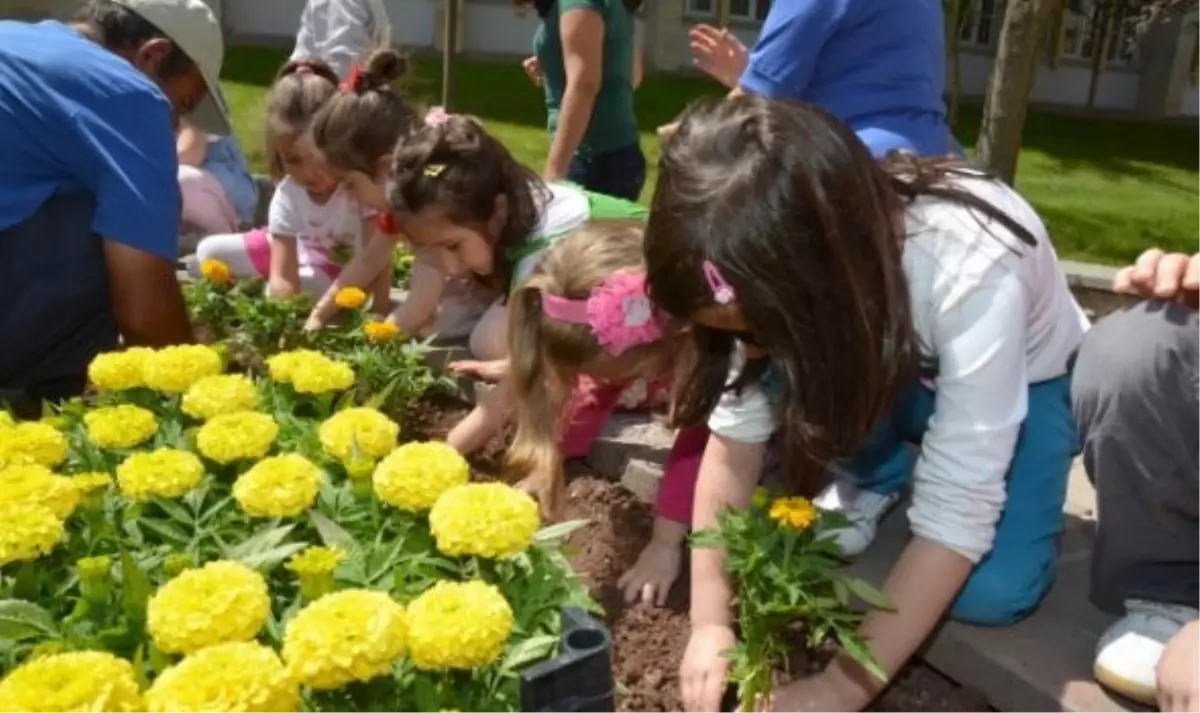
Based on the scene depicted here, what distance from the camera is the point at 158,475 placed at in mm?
1390

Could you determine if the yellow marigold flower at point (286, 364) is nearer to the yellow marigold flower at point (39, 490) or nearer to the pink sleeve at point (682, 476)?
the yellow marigold flower at point (39, 490)

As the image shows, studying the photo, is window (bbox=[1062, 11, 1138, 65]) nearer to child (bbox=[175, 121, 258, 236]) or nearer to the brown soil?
child (bbox=[175, 121, 258, 236])

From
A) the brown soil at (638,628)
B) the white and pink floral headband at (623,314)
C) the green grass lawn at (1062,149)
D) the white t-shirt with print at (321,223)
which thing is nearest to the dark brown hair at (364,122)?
the green grass lawn at (1062,149)

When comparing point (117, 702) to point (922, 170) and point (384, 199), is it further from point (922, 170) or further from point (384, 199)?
point (384, 199)

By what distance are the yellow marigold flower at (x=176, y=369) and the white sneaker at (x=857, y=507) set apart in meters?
1.06

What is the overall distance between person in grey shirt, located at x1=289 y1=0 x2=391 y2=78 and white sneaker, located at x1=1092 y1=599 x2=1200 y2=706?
3.15m

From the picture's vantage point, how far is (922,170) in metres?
1.76

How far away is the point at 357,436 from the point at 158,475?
0.80ft

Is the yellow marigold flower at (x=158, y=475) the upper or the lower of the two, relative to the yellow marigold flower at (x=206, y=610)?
lower

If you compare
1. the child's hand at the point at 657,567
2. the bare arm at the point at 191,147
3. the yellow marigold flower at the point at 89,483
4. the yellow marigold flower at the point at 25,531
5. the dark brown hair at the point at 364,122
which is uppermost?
the dark brown hair at the point at 364,122

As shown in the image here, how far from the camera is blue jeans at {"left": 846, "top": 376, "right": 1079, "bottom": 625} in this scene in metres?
1.89

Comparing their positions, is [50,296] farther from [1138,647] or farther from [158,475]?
[1138,647]

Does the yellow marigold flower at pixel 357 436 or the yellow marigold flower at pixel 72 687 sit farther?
the yellow marigold flower at pixel 357 436

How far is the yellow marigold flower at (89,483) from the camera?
1365mm
